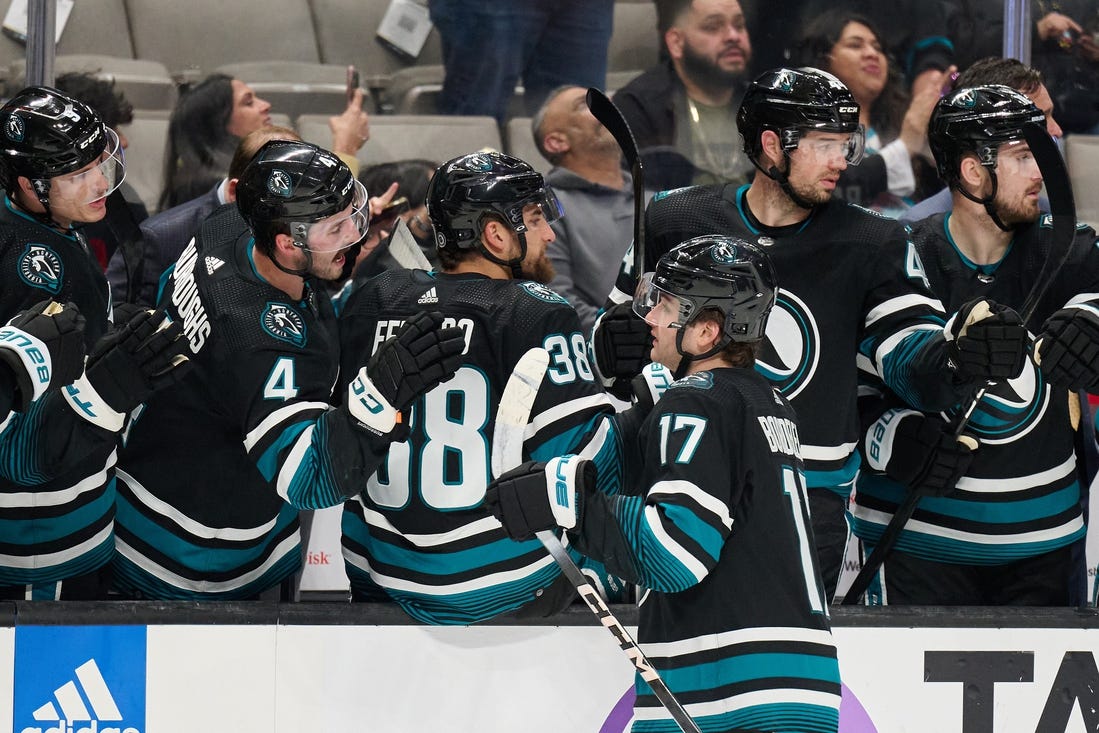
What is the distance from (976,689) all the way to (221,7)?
2886 mm

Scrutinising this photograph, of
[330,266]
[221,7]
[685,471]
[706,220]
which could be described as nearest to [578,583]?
[685,471]

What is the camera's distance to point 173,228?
3617 millimetres

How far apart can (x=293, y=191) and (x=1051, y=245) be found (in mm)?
1532

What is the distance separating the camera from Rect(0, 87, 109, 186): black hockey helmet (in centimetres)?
277

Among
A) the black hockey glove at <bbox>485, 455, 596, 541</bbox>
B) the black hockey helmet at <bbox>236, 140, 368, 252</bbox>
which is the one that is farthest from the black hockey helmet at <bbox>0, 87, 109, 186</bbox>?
the black hockey glove at <bbox>485, 455, 596, 541</bbox>

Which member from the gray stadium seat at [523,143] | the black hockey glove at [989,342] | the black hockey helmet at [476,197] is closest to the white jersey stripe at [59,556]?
the black hockey helmet at [476,197]

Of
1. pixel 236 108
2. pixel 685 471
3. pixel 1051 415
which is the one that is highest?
pixel 685 471

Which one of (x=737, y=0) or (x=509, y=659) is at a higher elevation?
(x=737, y=0)

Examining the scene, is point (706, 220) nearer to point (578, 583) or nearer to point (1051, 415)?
point (1051, 415)

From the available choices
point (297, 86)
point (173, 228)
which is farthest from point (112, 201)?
point (297, 86)

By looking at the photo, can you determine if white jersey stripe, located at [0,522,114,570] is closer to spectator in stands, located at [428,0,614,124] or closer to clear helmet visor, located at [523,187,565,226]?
clear helmet visor, located at [523,187,565,226]

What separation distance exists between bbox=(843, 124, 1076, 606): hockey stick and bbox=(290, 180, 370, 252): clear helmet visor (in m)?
1.23

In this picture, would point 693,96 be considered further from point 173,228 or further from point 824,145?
point 173,228

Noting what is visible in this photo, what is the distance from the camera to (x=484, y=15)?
414cm
